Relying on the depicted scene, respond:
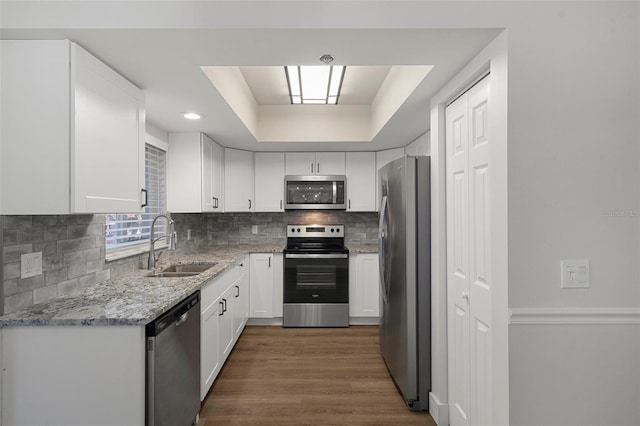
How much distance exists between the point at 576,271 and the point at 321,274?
102 inches

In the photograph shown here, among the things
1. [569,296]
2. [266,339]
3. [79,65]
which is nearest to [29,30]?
[79,65]

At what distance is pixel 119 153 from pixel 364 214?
3.12 m

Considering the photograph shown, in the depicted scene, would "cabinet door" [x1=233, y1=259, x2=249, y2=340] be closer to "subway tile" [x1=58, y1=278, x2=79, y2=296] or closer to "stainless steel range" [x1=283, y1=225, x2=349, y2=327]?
"stainless steel range" [x1=283, y1=225, x2=349, y2=327]

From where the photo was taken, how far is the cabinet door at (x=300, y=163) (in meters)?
3.97

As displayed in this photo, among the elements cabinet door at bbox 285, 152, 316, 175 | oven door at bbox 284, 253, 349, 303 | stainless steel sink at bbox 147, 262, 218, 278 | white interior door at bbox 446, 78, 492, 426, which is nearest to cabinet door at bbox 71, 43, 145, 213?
stainless steel sink at bbox 147, 262, 218, 278

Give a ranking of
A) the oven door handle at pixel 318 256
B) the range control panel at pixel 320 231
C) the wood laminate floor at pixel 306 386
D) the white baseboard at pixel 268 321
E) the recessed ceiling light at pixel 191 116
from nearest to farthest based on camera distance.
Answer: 1. the wood laminate floor at pixel 306 386
2. the recessed ceiling light at pixel 191 116
3. the oven door handle at pixel 318 256
4. the white baseboard at pixel 268 321
5. the range control panel at pixel 320 231

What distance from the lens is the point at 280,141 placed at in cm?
351

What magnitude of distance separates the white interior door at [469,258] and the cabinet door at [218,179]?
2.41 metres

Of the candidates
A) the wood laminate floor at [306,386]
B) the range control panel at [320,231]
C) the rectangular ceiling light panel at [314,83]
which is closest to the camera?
the wood laminate floor at [306,386]

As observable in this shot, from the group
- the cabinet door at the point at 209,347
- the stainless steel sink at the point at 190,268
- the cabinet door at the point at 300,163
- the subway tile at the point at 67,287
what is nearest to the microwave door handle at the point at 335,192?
the cabinet door at the point at 300,163

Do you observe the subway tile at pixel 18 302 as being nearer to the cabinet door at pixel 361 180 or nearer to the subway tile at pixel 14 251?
the subway tile at pixel 14 251

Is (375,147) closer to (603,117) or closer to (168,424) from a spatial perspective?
(603,117)

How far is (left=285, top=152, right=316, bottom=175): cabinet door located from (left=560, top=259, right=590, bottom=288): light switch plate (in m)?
2.97

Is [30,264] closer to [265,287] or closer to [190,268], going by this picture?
[190,268]
